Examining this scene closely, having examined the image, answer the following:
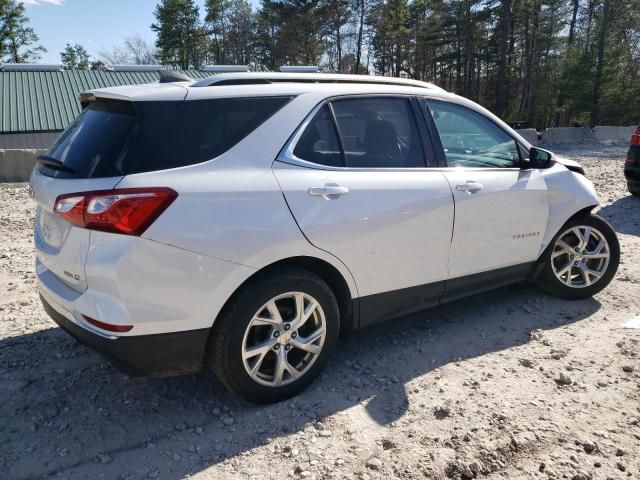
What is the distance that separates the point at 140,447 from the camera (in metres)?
2.66

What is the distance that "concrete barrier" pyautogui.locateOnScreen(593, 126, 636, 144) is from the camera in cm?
2070

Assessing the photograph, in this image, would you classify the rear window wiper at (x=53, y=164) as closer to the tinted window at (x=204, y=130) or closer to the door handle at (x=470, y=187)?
the tinted window at (x=204, y=130)

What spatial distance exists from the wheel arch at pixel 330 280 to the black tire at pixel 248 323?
0.08 feet

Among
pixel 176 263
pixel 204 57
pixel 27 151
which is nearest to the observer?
pixel 176 263

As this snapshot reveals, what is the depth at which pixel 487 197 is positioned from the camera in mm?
3652

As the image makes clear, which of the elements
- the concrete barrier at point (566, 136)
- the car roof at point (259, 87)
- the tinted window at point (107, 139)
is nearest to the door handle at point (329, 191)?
the car roof at point (259, 87)

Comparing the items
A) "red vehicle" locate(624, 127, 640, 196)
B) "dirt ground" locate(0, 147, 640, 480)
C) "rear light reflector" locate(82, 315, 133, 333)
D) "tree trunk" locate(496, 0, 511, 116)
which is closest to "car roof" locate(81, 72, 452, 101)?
"rear light reflector" locate(82, 315, 133, 333)

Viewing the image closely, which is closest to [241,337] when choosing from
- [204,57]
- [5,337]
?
[5,337]

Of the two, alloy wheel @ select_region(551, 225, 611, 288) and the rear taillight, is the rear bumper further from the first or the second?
alloy wheel @ select_region(551, 225, 611, 288)

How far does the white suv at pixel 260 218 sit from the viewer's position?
Result: 246 centimetres

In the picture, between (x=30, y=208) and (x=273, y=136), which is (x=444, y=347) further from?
(x=30, y=208)

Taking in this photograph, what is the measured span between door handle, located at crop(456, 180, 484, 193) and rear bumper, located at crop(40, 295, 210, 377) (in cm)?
197

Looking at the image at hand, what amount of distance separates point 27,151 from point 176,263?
976cm

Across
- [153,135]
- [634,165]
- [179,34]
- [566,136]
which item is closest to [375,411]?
[153,135]
